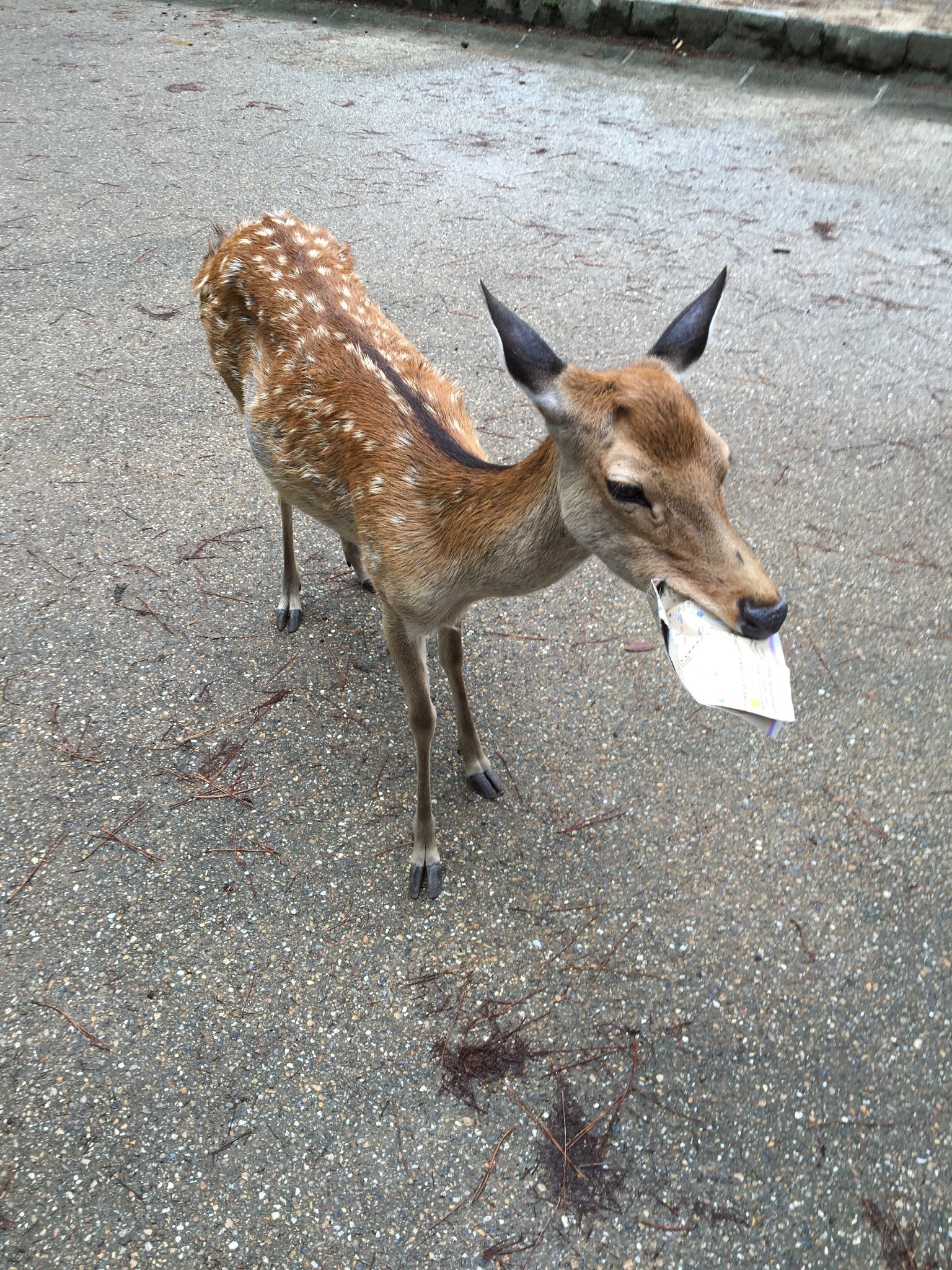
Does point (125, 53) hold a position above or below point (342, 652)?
above

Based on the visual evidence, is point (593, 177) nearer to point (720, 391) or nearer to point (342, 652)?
point (720, 391)

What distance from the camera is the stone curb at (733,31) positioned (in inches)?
317

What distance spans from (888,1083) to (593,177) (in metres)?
6.58

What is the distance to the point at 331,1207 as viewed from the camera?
207 centimetres

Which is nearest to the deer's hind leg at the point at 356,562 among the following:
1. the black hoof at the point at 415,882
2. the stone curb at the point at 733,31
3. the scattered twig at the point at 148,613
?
the scattered twig at the point at 148,613

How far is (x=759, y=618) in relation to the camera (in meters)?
1.71

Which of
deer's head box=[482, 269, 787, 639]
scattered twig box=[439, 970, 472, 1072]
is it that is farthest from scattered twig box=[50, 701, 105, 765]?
deer's head box=[482, 269, 787, 639]

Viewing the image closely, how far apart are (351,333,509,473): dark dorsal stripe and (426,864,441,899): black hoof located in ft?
4.14

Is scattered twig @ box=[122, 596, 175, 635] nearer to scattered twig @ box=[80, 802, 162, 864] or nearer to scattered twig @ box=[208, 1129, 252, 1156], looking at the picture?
scattered twig @ box=[80, 802, 162, 864]

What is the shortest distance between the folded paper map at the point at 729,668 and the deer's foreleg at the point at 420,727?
1036 mm

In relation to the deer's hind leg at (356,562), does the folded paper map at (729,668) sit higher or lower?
higher

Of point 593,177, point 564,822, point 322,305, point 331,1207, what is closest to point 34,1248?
point 331,1207

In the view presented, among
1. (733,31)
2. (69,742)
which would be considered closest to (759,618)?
(69,742)

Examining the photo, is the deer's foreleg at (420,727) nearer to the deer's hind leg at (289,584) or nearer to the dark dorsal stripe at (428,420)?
the dark dorsal stripe at (428,420)
